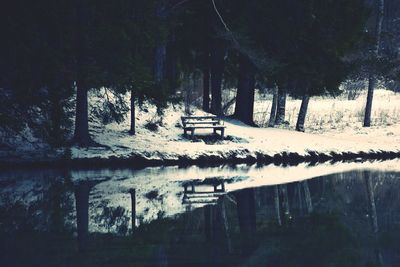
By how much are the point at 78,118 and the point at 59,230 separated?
40.2ft

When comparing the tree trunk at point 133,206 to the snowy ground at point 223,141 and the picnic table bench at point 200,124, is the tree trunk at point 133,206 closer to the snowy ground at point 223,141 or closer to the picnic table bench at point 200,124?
the snowy ground at point 223,141

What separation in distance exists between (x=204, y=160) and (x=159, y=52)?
6.69 m

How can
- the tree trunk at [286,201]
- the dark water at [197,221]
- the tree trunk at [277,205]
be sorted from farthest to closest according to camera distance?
the tree trunk at [286,201] < the tree trunk at [277,205] < the dark water at [197,221]

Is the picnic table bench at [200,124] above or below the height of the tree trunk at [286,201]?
above

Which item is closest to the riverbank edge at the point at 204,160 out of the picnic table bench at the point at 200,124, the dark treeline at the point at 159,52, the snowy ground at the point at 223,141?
the snowy ground at the point at 223,141

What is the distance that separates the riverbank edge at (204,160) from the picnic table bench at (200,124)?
7.08 feet

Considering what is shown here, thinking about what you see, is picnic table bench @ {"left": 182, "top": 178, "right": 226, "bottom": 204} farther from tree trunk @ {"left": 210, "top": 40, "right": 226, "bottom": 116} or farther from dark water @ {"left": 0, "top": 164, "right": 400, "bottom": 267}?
tree trunk @ {"left": 210, "top": 40, "right": 226, "bottom": 116}

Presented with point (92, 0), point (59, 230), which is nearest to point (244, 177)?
point (92, 0)

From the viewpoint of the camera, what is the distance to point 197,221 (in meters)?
14.4

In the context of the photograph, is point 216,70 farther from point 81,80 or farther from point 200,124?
point 81,80

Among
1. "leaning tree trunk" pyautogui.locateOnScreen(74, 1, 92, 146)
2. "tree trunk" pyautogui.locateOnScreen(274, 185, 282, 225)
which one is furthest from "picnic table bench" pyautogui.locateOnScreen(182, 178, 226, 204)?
"leaning tree trunk" pyautogui.locateOnScreen(74, 1, 92, 146)

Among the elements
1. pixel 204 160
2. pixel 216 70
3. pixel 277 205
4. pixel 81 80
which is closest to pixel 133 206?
pixel 277 205

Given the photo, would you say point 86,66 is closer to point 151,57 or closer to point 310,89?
point 151,57

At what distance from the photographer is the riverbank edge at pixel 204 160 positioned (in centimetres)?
2400
